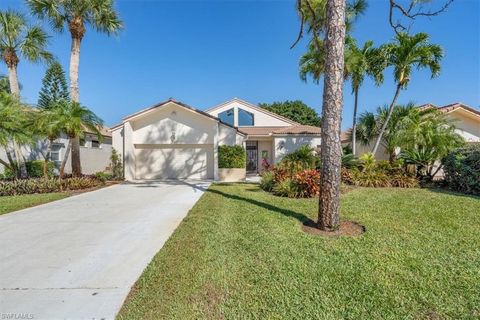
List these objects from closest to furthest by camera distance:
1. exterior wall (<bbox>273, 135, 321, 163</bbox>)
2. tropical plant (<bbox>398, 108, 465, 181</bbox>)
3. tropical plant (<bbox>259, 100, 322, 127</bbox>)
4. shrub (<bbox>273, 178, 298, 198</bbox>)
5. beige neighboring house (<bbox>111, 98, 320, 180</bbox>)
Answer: shrub (<bbox>273, 178, 298, 198</bbox>)
tropical plant (<bbox>398, 108, 465, 181</bbox>)
beige neighboring house (<bbox>111, 98, 320, 180</bbox>)
exterior wall (<bbox>273, 135, 321, 163</bbox>)
tropical plant (<bbox>259, 100, 322, 127</bbox>)

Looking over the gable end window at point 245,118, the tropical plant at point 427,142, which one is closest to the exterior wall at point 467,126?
the tropical plant at point 427,142

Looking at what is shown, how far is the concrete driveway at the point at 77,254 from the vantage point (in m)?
3.15

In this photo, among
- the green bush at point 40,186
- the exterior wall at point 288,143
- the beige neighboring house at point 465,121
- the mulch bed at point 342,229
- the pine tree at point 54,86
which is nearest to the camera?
the mulch bed at point 342,229

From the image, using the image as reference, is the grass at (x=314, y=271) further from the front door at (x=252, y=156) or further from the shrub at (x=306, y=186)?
the front door at (x=252, y=156)

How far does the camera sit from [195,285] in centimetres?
344

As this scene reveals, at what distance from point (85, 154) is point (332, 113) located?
68.2 ft

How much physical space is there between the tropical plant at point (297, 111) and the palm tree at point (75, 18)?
31.9 metres

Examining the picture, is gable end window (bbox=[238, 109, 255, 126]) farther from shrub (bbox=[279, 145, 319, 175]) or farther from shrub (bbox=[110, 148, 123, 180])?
shrub (bbox=[279, 145, 319, 175])

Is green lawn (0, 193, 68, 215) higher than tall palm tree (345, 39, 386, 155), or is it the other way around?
tall palm tree (345, 39, 386, 155)

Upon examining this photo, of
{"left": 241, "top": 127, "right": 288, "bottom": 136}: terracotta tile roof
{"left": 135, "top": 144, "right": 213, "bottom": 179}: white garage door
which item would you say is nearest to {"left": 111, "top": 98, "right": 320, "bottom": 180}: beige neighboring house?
{"left": 135, "top": 144, "right": 213, "bottom": 179}: white garage door

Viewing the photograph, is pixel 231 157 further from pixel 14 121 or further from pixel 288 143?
pixel 14 121

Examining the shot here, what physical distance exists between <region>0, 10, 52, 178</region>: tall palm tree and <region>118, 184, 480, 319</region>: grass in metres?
13.5

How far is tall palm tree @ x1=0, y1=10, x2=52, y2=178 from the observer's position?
13180mm

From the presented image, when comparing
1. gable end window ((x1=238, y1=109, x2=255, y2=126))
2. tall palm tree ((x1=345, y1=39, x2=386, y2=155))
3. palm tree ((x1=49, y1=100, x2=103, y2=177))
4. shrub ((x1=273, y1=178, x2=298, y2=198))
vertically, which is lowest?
shrub ((x1=273, y1=178, x2=298, y2=198))
